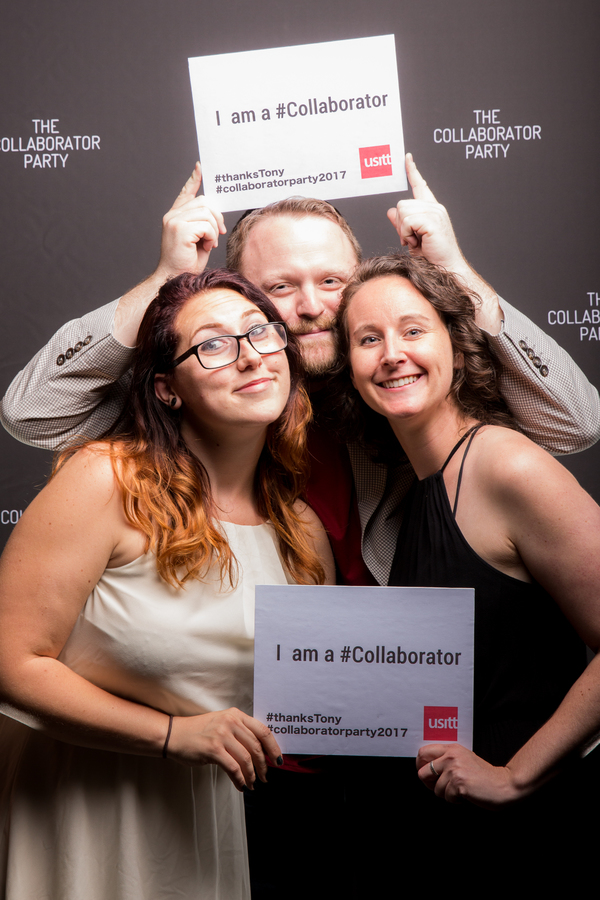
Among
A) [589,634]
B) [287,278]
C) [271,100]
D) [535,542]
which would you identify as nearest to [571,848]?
[589,634]

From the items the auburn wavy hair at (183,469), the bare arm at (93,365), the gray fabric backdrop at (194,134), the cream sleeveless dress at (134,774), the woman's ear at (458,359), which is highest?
the gray fabric backdrop at (194,134)

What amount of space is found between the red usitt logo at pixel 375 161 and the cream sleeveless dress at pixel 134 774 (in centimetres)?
90

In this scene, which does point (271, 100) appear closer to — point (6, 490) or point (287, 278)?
point (287, 278)

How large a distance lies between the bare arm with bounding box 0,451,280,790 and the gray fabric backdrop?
4.37 feet

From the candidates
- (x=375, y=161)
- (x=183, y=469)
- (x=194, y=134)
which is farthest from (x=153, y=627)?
(x=194, y=134)

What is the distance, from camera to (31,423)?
1669 millimetres

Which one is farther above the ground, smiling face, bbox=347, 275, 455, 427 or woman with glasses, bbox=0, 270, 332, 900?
smiling face, bbox=347, 275, 455, 427

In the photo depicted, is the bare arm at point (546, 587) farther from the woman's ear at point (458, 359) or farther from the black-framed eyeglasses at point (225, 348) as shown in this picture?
the black-framed eyeglasses at point (225, 348)

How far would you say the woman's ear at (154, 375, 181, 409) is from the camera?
143cm

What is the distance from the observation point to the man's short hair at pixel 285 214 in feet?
6.34

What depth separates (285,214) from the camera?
1926mm

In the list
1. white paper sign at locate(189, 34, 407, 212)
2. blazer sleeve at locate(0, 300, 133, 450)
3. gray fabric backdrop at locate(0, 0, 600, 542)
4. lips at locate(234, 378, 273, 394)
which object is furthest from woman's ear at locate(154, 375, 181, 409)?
gray fabric backdrop at locate(0, 0, 600, 542)

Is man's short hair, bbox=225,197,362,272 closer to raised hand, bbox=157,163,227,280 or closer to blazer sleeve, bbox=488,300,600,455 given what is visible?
raised hand, bbox=157,163,227,280

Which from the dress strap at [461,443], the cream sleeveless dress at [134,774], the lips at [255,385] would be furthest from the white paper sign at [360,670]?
the lips at [255,385]
